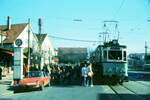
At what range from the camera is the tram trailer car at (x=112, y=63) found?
35.2 meters

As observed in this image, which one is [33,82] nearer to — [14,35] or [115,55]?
[115,55]

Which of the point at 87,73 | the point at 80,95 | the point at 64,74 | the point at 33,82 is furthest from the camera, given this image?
the point at 64,74

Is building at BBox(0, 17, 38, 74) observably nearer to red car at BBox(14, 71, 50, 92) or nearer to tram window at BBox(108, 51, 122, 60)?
tram window at BBox(108, 51, 122, 60)

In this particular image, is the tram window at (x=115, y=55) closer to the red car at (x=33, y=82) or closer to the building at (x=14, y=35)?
the red car at (x=33, y=82)

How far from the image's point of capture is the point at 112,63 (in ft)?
116

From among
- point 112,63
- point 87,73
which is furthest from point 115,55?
point 87,73

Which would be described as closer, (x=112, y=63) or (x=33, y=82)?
(x=33, y=82)

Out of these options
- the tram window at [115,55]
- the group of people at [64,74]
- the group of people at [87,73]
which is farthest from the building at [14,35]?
the group of people at [87,73]

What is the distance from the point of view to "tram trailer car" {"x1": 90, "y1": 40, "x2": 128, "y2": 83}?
1385 inches

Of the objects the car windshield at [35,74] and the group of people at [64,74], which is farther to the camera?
the group of people at [64,74]

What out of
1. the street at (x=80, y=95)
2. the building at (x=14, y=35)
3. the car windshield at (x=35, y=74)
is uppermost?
the building at (x=14, y=35)

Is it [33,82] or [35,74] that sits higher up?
[35,74]

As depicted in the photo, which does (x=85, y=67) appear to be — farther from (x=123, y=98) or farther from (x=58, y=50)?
(x=58, y=50)

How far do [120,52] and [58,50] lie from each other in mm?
97227
